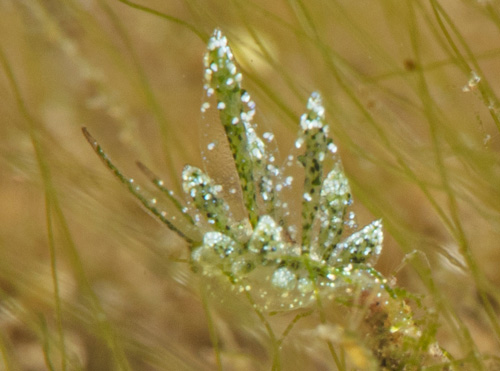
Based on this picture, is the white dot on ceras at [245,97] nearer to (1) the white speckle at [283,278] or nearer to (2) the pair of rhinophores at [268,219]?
(2) the pair of rhinophores at [268,219]

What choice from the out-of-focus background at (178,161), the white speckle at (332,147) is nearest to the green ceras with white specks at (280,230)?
the white speckle at (332,147)

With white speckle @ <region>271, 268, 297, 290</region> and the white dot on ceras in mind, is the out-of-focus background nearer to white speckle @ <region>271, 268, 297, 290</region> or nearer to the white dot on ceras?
white speckle @ <region>271, 268, 297, 290</region>

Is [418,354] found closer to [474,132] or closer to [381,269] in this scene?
[381,269]

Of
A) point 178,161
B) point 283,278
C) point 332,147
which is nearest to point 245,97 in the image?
point 332,147

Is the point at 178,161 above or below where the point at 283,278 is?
above

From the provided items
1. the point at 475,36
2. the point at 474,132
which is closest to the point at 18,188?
the point at 474,132

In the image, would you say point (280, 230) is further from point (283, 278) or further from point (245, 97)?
point (245, 97)
